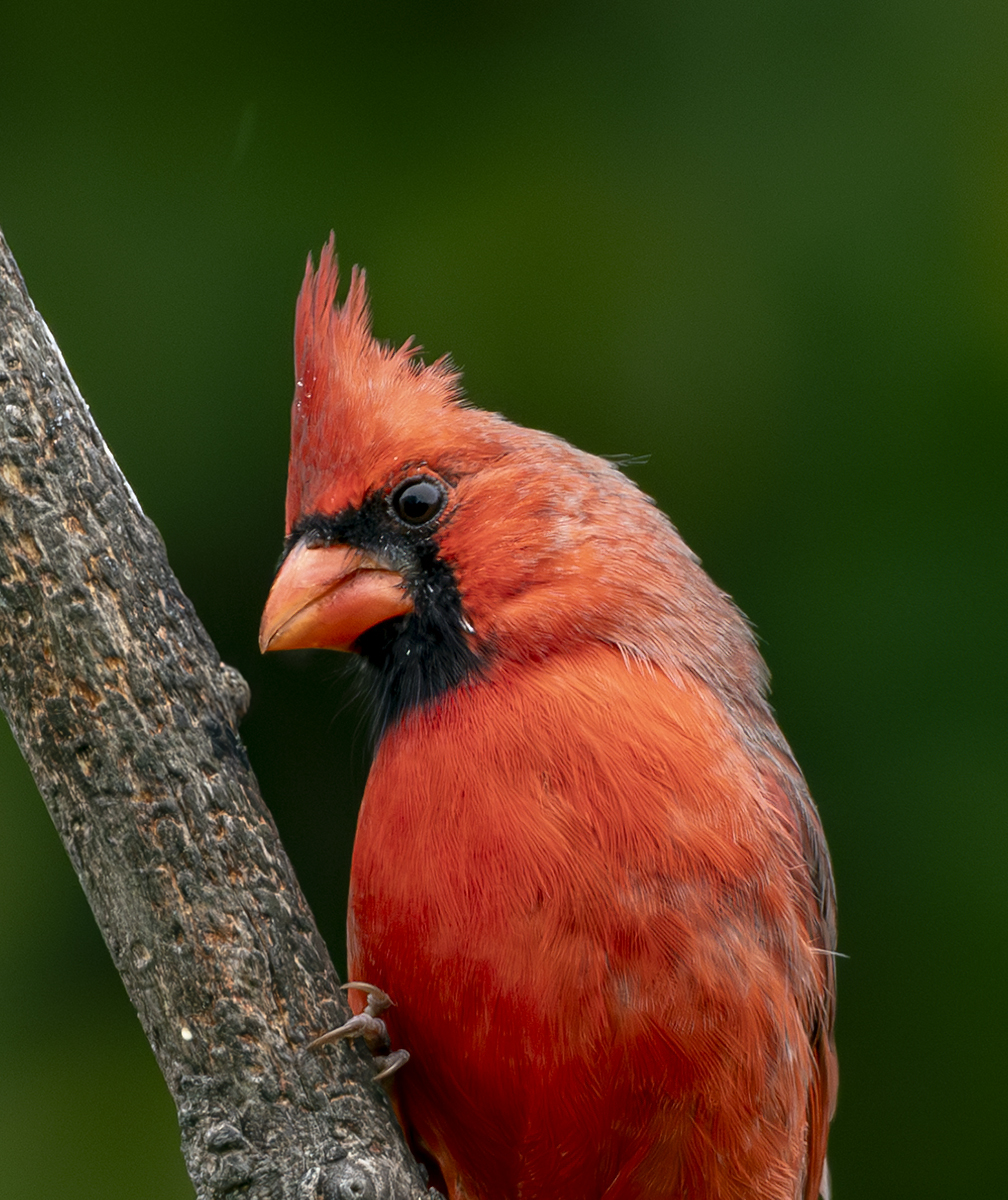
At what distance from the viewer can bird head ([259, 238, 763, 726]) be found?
7.93 ft

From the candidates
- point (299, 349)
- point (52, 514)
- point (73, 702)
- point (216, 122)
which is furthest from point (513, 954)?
point (216, 122)

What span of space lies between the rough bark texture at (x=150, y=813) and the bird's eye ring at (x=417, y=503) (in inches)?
22.0

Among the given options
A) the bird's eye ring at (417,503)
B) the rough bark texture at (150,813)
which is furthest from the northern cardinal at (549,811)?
the rough bark texture at (150,813)

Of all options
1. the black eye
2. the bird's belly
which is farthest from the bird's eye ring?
the bird's belly

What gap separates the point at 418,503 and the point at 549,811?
59 cm

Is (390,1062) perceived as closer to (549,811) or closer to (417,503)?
(549,811)

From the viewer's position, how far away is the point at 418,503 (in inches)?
98.3

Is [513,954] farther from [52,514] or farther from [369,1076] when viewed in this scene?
[52,514]

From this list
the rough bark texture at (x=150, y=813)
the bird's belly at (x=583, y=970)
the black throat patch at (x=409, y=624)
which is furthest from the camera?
the black throat patch at (x=409, y=624)

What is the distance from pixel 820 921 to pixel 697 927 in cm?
56

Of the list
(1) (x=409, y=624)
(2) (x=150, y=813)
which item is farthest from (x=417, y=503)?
(2) (x=150, y=813)

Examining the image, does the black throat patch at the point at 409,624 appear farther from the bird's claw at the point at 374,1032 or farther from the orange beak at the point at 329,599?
the bird's claw at the point at 374,1032

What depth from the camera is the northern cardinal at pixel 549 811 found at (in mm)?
2145

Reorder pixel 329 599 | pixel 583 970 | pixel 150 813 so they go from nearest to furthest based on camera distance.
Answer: pixel 150 813, pixel 583 970, pixel 329 599
